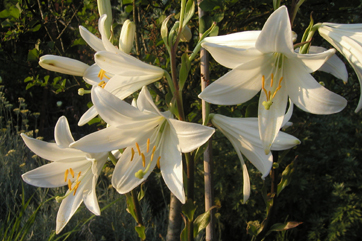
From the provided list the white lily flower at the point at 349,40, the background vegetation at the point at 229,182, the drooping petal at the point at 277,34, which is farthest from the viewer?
the background vegetation at the point at 229,182

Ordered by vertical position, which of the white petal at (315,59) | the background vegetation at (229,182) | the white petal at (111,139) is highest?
the white petal at (315,59)

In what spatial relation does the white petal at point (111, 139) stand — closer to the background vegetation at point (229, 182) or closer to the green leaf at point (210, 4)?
the green leaf at point (210, 4)

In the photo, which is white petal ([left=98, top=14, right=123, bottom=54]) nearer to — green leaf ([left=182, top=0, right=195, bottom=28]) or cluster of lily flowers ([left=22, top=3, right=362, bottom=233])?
cluster of lily flowers ([left=22, top=3, right=362, bottom=233])

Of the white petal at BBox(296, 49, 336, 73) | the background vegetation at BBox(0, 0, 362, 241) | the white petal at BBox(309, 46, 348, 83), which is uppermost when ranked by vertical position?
the white petal at BBox(296, 49, 336, 73)

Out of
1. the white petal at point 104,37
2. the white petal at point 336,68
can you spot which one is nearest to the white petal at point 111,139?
the white petal at point 104,37

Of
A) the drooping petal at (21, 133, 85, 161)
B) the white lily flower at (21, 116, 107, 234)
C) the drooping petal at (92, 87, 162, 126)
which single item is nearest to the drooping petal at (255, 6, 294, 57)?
the drooping petal at (92, 87, 162, 126)

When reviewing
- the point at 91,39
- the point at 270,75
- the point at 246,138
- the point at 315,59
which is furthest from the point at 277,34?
the point at 91,39

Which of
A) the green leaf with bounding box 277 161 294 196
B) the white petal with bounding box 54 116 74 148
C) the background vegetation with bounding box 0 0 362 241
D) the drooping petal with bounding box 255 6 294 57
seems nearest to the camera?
the drooping petal with bounding box 255 6 294 57
